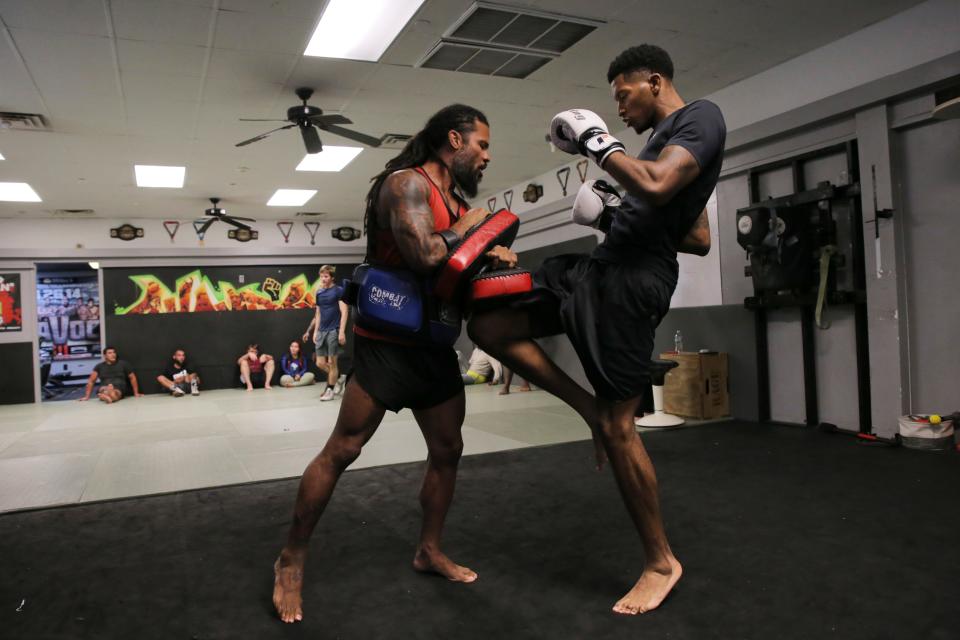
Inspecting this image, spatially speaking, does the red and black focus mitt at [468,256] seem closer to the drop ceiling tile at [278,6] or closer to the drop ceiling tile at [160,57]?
the drop ceiling tile at [278,6]

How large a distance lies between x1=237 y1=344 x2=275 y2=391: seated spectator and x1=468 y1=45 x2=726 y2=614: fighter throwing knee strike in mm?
9672

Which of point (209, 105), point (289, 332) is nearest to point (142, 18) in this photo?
point (209, 105)

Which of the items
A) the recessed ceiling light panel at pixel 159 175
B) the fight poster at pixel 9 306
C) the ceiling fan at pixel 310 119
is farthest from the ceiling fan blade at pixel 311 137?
the fight poster at pixel 9 306

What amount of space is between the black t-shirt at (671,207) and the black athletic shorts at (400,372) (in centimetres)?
60

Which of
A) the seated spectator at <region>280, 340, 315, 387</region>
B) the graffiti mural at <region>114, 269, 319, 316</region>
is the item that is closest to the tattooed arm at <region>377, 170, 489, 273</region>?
the seated spectator at <region>280, 340, 315, 387</region>

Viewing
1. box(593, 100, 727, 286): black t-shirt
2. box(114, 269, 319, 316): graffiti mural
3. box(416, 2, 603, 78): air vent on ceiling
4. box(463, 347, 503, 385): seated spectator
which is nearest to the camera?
box(593, 100, 727, 286): black t-shirt

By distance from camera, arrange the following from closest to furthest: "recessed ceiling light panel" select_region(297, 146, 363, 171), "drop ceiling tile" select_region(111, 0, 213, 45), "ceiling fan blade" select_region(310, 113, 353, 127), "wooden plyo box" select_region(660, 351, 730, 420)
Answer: "drop ceiling tile" select_region(111, 0, 213, 45) → "wooden plyo box" select_region(660, 351, 730, 420) → "ceiling fan blade" select_region(310, 113, 353, 127) → "recessed ceiling light panel" select_region(297, 146, 363, 171)

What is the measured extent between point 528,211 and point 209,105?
4.28 m

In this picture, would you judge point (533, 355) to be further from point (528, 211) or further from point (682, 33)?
point (528, 211)

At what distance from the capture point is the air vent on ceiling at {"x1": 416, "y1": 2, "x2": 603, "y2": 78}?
14.0 feet

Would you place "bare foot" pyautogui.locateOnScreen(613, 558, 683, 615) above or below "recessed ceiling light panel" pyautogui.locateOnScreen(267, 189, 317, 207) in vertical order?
below

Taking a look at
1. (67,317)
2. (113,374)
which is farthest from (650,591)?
(67,317)

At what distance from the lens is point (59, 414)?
7.84 metres

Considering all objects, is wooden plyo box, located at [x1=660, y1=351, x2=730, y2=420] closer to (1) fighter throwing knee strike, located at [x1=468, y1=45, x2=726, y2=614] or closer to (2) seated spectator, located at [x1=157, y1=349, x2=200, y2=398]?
(1) fighter throwing knee strike, located at [x1=468, y1=45, x2=726, y2=614]
